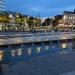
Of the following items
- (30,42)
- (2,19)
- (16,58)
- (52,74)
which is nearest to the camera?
(52,74)

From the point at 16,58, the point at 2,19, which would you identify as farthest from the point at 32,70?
the point at 2,19

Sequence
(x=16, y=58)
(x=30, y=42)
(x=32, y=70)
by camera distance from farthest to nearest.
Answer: (x=30, y=42), (x=16, y=58), (x=32, y=70)

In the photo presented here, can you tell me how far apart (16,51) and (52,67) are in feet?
11.9

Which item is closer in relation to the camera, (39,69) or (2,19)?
(39,69)

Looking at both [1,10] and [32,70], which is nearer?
[32,70]

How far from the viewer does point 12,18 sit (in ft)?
370

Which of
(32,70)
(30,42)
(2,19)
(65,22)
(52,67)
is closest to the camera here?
(32,70)

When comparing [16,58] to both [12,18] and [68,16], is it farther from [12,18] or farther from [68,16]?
[68,16]

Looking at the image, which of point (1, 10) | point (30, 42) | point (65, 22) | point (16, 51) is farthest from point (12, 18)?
point (16, 51)

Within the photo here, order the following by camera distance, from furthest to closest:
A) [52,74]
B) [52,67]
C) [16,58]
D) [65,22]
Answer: [65,22] → [16,58] → [52,67] → [52,74]

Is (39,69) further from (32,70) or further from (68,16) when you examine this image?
(68,16)

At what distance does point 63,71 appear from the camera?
9875 millimetres

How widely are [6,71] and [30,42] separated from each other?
12733 millimetres

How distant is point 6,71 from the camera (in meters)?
9.91
